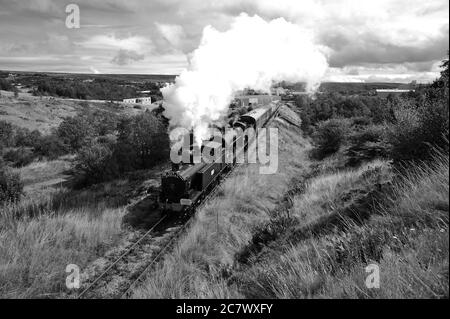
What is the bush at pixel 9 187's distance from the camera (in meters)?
17.4

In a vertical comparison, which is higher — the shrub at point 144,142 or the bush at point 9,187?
the shrub at point 144,142

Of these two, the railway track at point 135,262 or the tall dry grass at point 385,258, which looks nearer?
the tall dry grass at point 385,258

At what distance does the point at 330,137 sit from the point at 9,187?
26.8m

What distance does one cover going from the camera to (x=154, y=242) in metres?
12.9

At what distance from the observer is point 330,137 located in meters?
32.5

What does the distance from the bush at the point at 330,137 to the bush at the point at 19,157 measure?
30151 mm

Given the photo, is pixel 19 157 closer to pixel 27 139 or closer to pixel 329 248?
pixel 27 139

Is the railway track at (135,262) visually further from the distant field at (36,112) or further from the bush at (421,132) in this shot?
the distant field at (36,112)

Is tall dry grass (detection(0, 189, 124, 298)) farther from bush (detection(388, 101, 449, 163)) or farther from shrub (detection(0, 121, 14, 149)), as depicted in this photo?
shrub (detection(0, 121, 14, 149))

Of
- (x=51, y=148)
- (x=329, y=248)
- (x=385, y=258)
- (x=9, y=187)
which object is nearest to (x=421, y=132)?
(x=329, y=248)

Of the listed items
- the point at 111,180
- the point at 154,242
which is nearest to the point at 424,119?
the point at 154,242

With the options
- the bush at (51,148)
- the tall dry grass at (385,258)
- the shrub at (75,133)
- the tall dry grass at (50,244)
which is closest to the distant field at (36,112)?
the shrub at (75,133)

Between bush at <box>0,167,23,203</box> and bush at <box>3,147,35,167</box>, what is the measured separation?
1794 cm

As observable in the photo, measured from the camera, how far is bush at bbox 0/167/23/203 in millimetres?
17444
